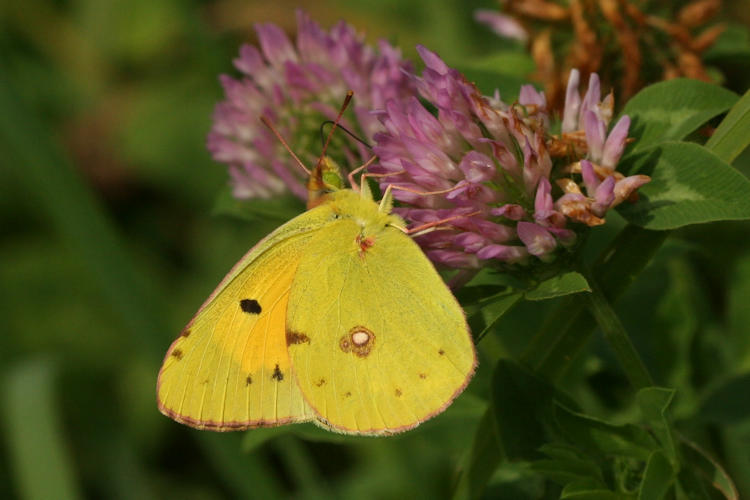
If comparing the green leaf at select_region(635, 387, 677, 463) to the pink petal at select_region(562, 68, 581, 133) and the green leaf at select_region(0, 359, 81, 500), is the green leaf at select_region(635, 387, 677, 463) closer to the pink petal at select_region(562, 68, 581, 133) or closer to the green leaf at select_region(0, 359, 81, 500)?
the pink petal at select_region(562, 68, 581, 133)

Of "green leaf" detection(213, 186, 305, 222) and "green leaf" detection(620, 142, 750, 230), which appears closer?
"green leaf" detection(620, 142, 750, 230)

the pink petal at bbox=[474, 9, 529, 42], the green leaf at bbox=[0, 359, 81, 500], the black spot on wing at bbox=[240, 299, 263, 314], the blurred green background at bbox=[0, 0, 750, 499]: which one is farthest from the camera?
the green leaf at bbox=[0, 359, 81, 500]

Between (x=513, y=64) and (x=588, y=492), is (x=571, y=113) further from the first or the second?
(x=513, y=64)

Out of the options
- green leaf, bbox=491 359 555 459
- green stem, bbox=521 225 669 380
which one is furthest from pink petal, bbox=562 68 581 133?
green leaf, bbox=491 359 555 459

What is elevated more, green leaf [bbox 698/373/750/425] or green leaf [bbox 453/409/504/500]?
green leaf [bbox 453/409/504/500]

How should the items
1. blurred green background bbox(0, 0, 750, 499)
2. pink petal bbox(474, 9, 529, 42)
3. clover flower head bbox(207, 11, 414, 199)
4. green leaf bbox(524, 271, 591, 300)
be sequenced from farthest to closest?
blurred green background bbox(0, 0, 750, 499) → pink petal bbox(474, 9, 529, 42) → clover flower head bbox(207, 11, 414, 199) → green leaf bbox(524, 271, 591, 300)

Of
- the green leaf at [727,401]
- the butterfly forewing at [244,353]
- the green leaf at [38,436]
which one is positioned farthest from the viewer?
the green leaf at [38,436]

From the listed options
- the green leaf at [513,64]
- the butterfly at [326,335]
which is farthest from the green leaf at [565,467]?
the green leaf at [513,64]

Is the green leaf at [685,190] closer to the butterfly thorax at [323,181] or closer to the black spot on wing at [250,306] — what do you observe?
the butterfly thorax at [323,181]
